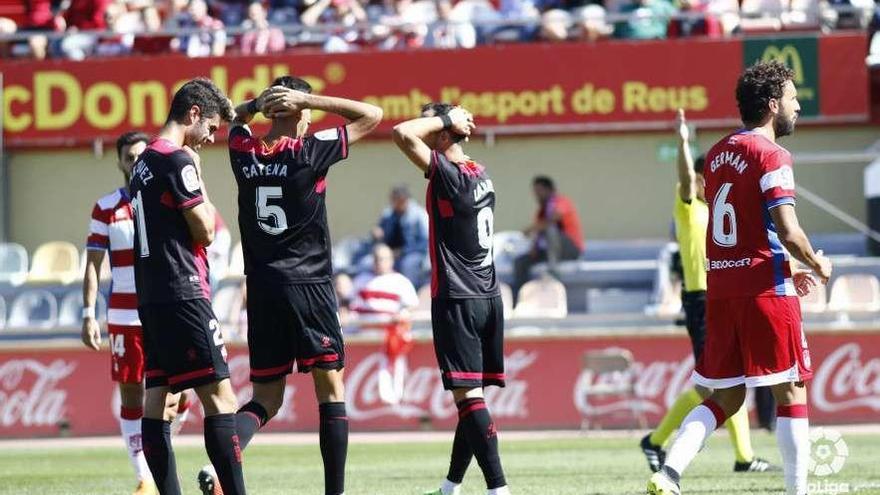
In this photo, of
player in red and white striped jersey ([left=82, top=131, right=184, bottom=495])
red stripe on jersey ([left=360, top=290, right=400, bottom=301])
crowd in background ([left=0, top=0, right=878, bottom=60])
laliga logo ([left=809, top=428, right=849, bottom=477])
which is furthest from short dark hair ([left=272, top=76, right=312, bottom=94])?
crowd in background ([left=0, top=0, right=878, bottom=60])

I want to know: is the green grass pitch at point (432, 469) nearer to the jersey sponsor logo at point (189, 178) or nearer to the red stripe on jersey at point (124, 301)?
the red stripe on jersey at point (124, 301)

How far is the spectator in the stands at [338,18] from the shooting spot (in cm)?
2212

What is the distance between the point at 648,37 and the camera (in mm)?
21359

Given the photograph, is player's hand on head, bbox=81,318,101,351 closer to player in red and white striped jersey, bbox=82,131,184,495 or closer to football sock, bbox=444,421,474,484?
player in red and white striped jersey, bbox=82,131,184,495

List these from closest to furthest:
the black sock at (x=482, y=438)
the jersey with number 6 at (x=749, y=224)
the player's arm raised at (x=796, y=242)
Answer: the player's arm raised at (x=796, y=242) < the jersey with number 6 at (x=749, y=224) < the black sock at (x=482, y=438)

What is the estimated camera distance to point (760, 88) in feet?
27.1

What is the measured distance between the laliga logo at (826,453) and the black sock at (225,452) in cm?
496

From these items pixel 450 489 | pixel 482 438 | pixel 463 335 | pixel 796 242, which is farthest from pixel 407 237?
pixel 796 242

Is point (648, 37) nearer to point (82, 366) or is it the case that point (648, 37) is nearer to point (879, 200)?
point (879, 200)

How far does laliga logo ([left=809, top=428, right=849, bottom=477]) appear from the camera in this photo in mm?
11687

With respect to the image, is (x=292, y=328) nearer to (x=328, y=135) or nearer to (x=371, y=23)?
(x=328, y=135)

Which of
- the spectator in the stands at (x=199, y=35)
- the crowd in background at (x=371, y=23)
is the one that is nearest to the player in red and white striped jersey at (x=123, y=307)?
the crowd in background at (x=371, y=23)

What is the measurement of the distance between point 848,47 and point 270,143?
13.9m

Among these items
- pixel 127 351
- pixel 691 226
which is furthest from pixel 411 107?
pixel 127 351
